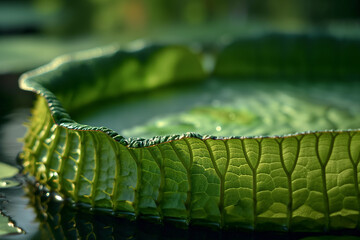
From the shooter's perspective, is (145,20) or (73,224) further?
(145,20)

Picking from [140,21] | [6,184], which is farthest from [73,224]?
[140,21]

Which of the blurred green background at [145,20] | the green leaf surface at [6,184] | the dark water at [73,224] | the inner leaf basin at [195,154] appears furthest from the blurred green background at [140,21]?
the dark water at [73,224]

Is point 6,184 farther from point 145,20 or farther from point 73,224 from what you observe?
point 145,20

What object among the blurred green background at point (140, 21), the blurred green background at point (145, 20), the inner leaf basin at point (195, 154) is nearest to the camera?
the inner leaf basin at point (195, 154)

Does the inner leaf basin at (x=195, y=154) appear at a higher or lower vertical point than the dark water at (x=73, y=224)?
higher

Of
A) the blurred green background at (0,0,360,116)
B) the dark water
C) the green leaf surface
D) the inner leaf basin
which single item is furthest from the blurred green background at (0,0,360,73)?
the dark water

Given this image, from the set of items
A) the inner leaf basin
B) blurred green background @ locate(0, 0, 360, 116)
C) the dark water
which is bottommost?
the dark water

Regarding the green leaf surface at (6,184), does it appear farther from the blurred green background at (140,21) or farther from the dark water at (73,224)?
the blurred green background at (140,21)

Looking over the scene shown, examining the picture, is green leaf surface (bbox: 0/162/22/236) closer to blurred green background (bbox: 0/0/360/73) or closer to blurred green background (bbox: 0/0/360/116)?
blurred green background (bbox: 0/0/360/116)

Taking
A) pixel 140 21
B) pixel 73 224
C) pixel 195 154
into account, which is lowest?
pixel 73 224

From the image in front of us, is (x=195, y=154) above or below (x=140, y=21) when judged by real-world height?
below
